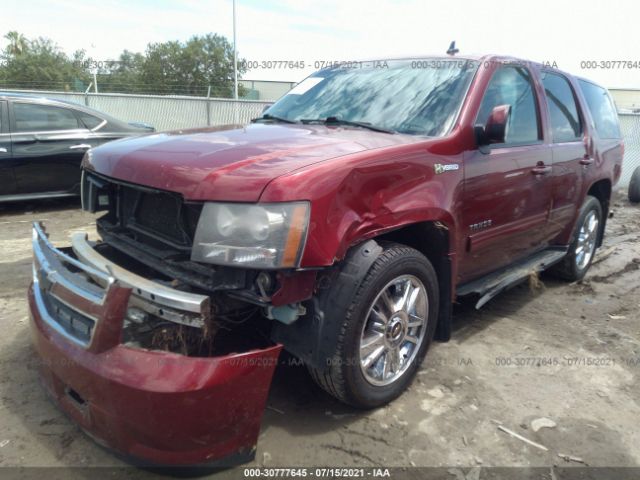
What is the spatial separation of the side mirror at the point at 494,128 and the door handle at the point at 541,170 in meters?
0.72

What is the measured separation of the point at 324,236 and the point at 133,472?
1330 millimetres

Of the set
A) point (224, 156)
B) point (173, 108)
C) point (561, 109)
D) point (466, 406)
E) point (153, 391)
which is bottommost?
point (466, 406)

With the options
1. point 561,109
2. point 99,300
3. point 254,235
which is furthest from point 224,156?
point 561,109

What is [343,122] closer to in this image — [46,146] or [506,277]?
[506,277]

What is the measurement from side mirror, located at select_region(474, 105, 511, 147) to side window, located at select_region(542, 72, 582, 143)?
1.24m

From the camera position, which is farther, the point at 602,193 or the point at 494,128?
the point at 602,193

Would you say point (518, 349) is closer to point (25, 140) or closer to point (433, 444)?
point (433, 444)

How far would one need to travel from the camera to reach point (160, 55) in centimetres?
4150

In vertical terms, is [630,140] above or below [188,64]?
below

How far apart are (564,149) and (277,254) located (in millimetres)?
3057

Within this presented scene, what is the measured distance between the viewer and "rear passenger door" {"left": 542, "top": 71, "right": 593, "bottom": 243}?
403 centimetres

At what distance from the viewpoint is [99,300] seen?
2.05 meters

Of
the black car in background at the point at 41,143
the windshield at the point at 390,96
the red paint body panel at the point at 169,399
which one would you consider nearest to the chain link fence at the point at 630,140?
the windshield at the point at 390,96

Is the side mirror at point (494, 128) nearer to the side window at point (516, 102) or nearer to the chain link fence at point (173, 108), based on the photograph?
the side window at point (516, 102)
